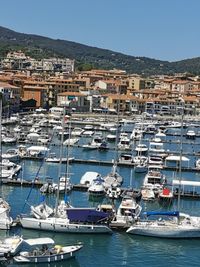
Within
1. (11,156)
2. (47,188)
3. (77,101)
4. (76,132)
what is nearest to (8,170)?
(47,188)

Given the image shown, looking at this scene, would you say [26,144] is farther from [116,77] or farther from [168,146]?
[116,77]

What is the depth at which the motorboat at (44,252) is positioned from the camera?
1472 cm

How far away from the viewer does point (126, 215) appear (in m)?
18.5

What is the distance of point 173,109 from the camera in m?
68.4

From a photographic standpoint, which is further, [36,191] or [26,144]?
[26,144]

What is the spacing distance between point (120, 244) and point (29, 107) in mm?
45243

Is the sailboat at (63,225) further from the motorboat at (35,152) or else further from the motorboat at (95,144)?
the motorboat at (95,144)

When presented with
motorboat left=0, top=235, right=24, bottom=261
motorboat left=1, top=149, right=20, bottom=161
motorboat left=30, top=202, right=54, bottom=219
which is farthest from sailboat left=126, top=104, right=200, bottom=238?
motorboat left=1, top=149, right=20, bottom=161

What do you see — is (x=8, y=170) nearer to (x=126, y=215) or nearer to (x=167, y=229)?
(x=126, y=215)

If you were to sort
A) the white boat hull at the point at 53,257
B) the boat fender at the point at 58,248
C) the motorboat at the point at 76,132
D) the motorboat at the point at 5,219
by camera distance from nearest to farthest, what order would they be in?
the white boat hull at the point at 53,257 < the boat fender at the point at 58,248 < the motorboat at the point at 5,219 < the motorboat at the point at 76,132

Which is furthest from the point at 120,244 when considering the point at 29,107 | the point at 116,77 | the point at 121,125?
the point at 116,77

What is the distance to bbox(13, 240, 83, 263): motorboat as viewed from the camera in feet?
48.3

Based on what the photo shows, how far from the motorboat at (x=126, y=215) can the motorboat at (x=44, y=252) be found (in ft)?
8.96

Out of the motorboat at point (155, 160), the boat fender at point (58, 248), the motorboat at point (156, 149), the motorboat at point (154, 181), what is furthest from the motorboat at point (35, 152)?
the boat fender at point (58, 248)
